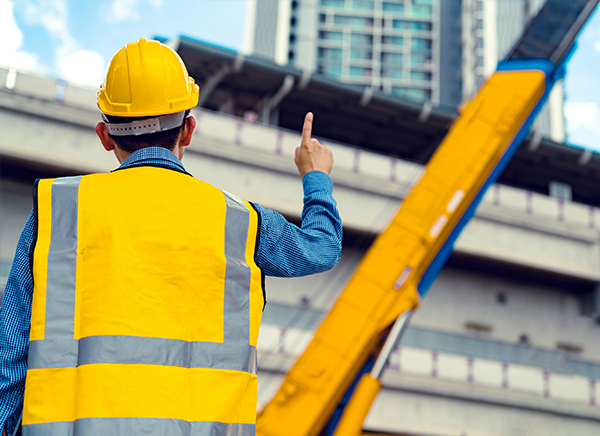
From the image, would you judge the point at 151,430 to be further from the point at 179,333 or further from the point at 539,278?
the point at 539,278

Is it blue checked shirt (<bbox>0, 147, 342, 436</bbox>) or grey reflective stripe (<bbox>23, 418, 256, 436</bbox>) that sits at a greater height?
blue checked shirt (<bbox>0, 147, 342, 436</bbox>)

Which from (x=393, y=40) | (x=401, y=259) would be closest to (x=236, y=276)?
(x=401, y=259)

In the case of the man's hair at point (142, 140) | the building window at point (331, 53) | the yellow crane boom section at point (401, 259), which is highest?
the building window at point (331, 53)

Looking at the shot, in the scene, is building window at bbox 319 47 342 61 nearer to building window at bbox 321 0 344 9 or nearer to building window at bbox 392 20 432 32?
building window at bbox 321 0 344 9

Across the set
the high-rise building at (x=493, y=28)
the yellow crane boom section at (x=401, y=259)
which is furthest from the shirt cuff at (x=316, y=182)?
the high-rise building at (x=493, y=28)

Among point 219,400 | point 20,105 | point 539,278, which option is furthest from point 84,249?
point 539,278

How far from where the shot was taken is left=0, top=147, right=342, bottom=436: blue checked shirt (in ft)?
5.22

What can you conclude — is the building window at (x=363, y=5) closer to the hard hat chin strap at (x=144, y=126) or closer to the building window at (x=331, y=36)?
the building window at (x=331, y=36)

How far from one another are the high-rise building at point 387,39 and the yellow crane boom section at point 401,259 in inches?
2440

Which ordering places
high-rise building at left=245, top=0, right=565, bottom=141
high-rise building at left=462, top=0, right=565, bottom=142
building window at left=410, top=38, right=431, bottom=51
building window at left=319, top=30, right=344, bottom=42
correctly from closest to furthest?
high-rise building at left=462, top=0, right=565, bottom=142 < high-rise building at left=245, top=0, right=565, bottom=141 < building window at left=319, top=30, right=344, bottom=42 < building window at left=410, top=38, right=431, bottom=51

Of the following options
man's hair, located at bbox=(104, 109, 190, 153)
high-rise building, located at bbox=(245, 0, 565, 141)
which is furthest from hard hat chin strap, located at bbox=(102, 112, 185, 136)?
high-rise building, located at bbox=(245, 0, 565, 141)

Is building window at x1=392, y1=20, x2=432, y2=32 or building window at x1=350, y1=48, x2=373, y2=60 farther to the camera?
building window at x1=392, y1=20, x2=432, y2=32

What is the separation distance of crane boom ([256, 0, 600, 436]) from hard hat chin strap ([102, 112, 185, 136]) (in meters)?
6.70

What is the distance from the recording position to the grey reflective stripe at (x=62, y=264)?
1593mm
